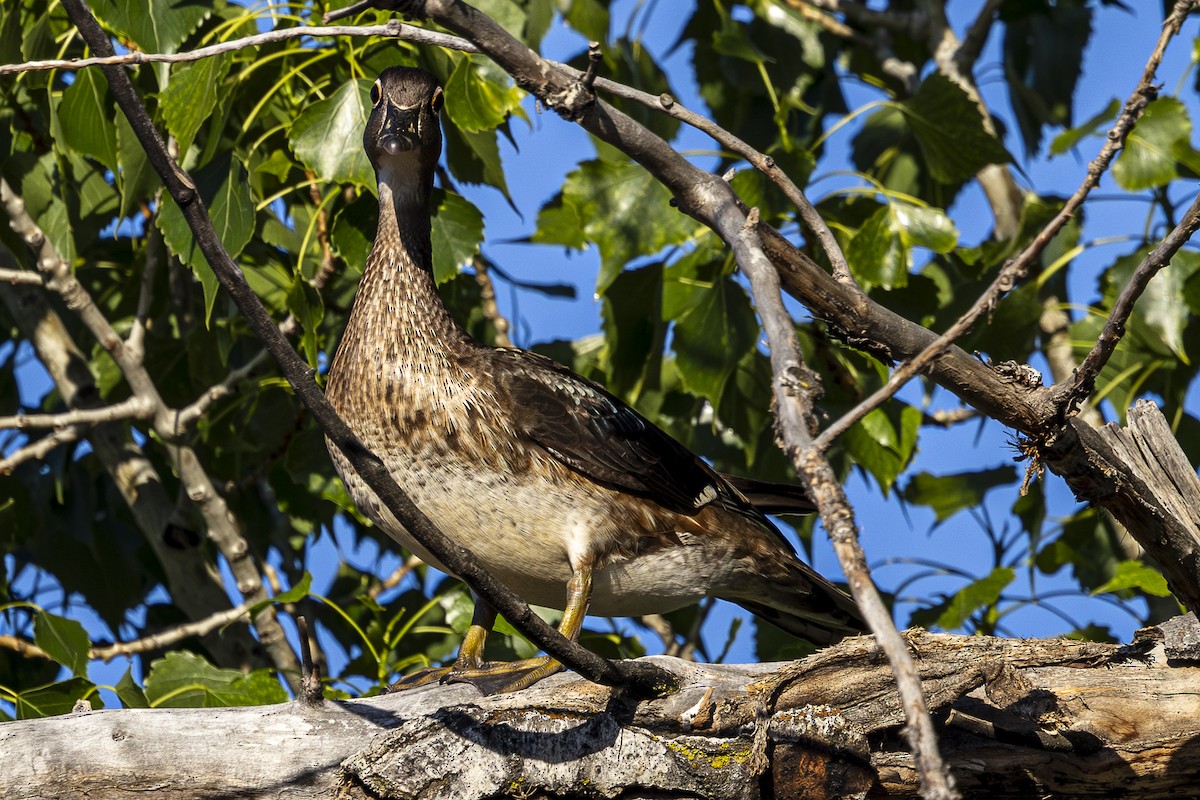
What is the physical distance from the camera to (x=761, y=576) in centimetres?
491

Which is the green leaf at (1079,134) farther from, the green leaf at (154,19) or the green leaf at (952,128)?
the green leaf at (154,19)

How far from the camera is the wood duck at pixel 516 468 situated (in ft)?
13.9

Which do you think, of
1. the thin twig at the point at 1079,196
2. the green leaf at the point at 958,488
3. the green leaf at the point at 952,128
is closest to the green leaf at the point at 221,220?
the green leaf at the point at 952,128

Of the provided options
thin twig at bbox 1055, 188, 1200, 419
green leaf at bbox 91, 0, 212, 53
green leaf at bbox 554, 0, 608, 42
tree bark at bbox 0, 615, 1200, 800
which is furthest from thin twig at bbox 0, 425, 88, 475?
thin twig at bbox 1055, 188, 1200, 419

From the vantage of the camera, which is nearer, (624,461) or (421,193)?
(624,461)

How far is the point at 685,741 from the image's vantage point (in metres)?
3.41

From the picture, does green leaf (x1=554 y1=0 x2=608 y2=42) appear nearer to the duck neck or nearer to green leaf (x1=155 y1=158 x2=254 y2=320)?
the duck neck

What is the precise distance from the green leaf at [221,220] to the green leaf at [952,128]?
2.87 m

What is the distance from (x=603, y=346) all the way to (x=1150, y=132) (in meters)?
2.84

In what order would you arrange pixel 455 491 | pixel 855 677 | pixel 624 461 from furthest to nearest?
pixel 624 461
pixel 455 491
pixel 855 677

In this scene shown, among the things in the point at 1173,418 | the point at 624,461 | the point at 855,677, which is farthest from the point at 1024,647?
the point at 1173,418

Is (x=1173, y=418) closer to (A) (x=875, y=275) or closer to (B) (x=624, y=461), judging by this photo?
(A) (x=875, y=275)

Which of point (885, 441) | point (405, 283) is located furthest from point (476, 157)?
point (885, 441)

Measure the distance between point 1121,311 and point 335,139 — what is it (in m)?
3.04
